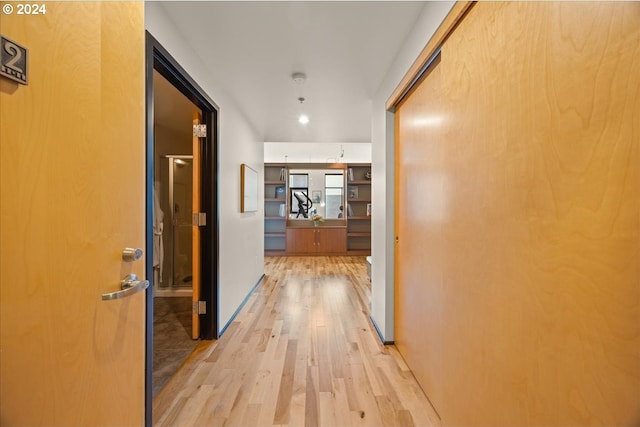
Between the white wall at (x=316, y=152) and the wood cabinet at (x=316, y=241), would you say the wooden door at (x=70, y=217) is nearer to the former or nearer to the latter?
the white wall at (x=316, y=152)

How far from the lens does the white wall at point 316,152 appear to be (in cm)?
522

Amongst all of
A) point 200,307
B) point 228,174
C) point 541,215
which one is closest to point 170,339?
point 200,307

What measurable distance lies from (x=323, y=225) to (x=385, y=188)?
169 inches

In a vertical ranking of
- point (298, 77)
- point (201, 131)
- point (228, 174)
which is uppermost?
point (298, 77)

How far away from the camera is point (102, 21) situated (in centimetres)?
76

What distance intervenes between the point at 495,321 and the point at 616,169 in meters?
0.58

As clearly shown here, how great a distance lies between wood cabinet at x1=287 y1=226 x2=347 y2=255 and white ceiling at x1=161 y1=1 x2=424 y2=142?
Answer: 3.74 metres

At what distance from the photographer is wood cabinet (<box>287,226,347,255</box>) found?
246 inches

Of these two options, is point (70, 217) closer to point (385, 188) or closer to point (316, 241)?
point (385, 188)

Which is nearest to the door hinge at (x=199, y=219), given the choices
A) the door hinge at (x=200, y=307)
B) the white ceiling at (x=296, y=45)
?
the door hinge at (x=200, y=307)

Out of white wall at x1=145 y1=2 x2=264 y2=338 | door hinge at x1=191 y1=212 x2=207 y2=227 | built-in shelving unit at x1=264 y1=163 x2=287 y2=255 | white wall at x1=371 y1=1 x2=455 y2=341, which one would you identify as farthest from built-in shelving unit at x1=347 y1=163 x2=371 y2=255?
door hinge at x1=191 y1=212 x2=207 y2=227

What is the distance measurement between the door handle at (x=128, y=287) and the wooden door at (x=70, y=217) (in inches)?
0.8

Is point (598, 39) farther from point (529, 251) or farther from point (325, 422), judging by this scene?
point (325, 422)

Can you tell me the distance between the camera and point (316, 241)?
624 centimetres
